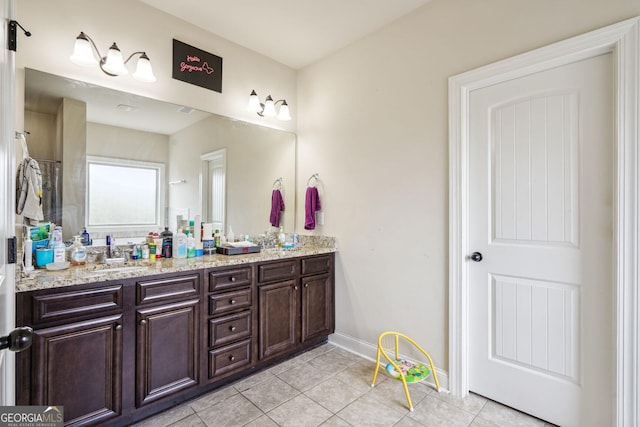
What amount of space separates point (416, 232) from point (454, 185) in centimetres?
44

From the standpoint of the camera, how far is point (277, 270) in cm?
245

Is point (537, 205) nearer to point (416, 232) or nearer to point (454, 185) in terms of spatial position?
point (454, 185)

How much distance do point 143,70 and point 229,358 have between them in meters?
2.03

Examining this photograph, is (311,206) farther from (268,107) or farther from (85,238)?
(85,238)

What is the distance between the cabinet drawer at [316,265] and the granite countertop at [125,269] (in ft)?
0.44

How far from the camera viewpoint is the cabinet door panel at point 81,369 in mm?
1473

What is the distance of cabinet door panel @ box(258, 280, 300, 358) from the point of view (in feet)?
7.71

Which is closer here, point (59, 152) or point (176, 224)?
point (59, 152)

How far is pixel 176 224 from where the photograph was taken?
7.91 ft

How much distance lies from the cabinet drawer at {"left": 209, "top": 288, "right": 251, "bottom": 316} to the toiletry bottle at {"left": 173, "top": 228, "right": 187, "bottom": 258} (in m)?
0.41

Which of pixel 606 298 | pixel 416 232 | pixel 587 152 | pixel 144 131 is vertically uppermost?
pixel 144 131

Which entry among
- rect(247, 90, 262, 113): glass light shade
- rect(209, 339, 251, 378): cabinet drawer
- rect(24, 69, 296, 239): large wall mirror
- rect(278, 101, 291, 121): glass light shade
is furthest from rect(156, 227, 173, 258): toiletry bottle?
rect(278, 101, 291, 121): glass light shade

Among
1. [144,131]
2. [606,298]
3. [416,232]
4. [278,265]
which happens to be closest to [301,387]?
[278,265]

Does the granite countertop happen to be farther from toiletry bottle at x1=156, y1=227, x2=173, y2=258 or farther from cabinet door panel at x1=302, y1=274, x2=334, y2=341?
cabinet door panel at x1=302, y1=274, x2=334, y2=341
